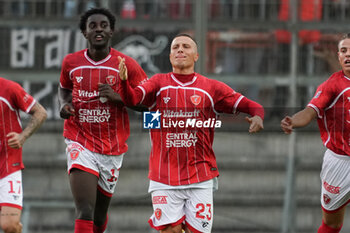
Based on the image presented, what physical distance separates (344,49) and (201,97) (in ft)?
4.27

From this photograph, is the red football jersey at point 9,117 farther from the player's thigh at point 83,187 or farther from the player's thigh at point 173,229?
the player's thigh at point 173,229

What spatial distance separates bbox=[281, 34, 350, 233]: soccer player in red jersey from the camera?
758cm

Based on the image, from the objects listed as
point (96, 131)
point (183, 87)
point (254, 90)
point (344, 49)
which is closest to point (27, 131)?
point (96, 131)

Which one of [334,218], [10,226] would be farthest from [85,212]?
[334,218]

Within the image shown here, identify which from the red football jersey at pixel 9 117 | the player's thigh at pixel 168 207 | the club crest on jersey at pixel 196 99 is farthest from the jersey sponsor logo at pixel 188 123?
the red football jersey at pixel 9 117

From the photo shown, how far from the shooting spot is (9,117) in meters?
7.77

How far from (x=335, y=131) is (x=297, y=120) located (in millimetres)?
631

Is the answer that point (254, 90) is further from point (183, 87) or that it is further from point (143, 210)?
point (183, 87)

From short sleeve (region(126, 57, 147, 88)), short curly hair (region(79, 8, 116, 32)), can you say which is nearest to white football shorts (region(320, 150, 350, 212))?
short sleeve (region(126, 57, 147, 88))

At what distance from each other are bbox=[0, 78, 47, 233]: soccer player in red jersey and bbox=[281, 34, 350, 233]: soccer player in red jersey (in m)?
2.28

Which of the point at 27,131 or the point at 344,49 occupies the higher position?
the point at 344,49

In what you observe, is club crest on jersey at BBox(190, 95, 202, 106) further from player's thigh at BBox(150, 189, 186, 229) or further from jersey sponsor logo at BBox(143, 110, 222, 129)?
player's thigh at BBox(150, 189, 186, 229)

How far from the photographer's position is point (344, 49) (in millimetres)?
7594

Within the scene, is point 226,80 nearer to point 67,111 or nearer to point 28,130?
point 67,111
